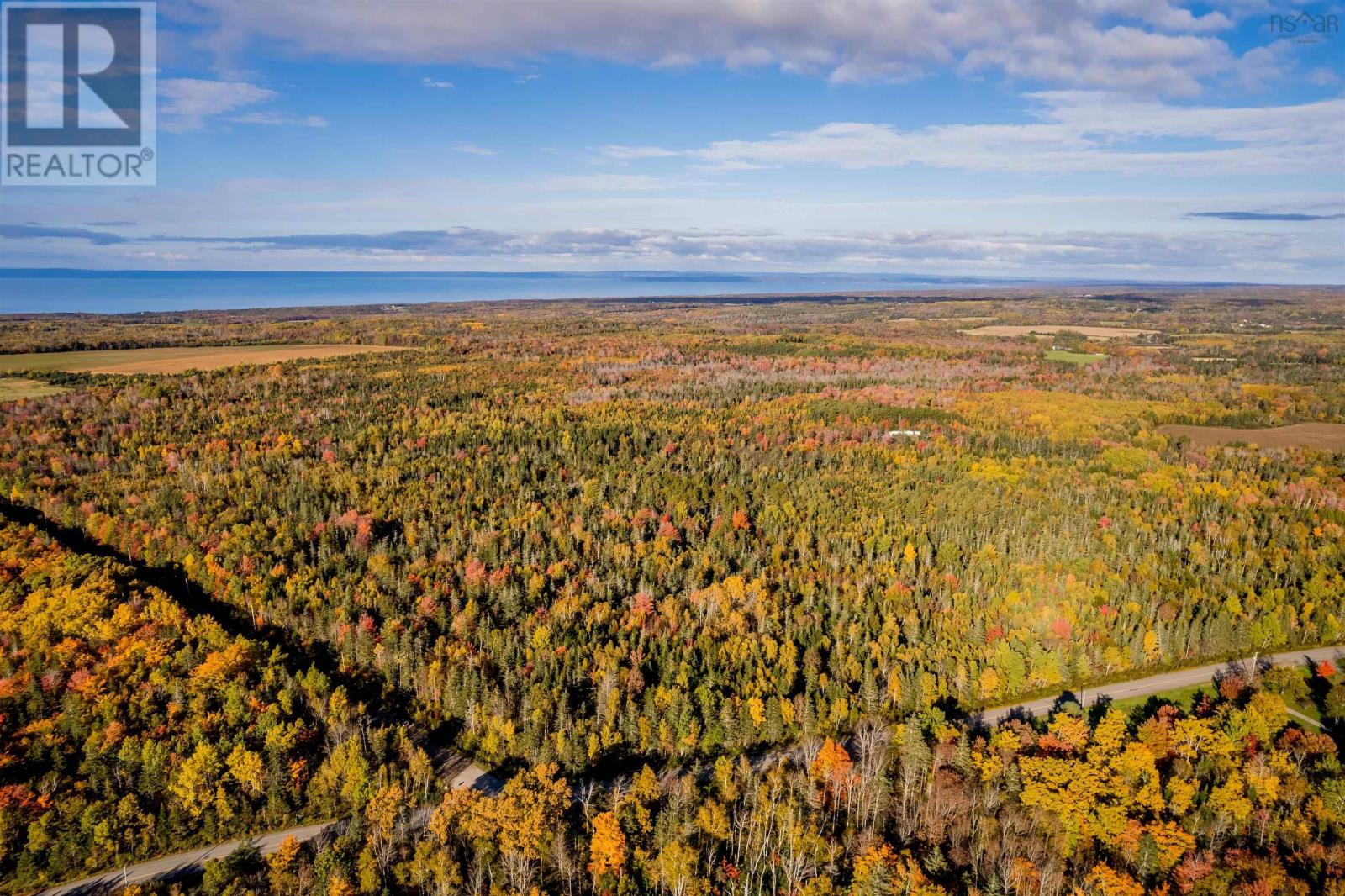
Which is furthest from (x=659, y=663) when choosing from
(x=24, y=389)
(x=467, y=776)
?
(x=24, y=389)

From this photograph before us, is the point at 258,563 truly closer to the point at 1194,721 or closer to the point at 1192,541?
the point at 1194,721

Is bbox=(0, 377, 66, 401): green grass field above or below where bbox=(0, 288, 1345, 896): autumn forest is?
above

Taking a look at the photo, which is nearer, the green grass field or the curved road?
the curved road

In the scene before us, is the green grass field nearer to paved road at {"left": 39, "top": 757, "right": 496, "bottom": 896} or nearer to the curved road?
paved road at {"left": 39, "top": 757, "right": 496, "bottom": 896}

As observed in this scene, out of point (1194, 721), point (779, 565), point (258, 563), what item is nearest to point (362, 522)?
point (258, 563)

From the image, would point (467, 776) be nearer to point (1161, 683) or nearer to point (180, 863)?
point (180, 863)

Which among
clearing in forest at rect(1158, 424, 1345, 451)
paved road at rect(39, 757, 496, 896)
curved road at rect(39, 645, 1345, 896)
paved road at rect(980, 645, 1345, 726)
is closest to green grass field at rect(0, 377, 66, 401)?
paved road at rect(39, 757, 496, 896)
